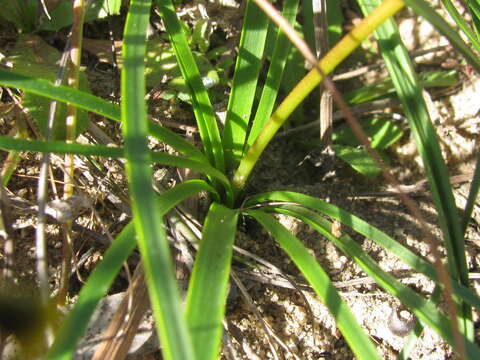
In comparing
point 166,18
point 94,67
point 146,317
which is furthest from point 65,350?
point 94,67

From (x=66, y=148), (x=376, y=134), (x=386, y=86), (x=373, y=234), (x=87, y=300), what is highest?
(x=386, y=86)

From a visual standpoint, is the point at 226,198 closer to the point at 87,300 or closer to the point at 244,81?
the point at 244,81

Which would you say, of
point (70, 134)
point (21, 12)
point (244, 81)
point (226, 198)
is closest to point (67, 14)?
point (21, 12)

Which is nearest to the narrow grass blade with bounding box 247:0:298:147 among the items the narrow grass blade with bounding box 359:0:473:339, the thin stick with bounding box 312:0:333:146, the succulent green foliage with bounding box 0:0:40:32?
the thin stick with bounding box 312:0:333:146

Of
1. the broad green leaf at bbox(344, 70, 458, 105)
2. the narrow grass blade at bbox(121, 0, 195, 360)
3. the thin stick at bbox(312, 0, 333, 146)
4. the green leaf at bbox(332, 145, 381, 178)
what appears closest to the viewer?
the narrow grass blade at bbox(121, 0, 195, 360)

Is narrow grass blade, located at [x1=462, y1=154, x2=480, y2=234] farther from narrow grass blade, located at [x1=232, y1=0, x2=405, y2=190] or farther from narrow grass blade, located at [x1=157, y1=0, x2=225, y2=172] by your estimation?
narrow grass blade, located at [x1=157, y1=0, x2=225, y2=172]

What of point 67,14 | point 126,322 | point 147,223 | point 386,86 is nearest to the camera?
point 147,223
